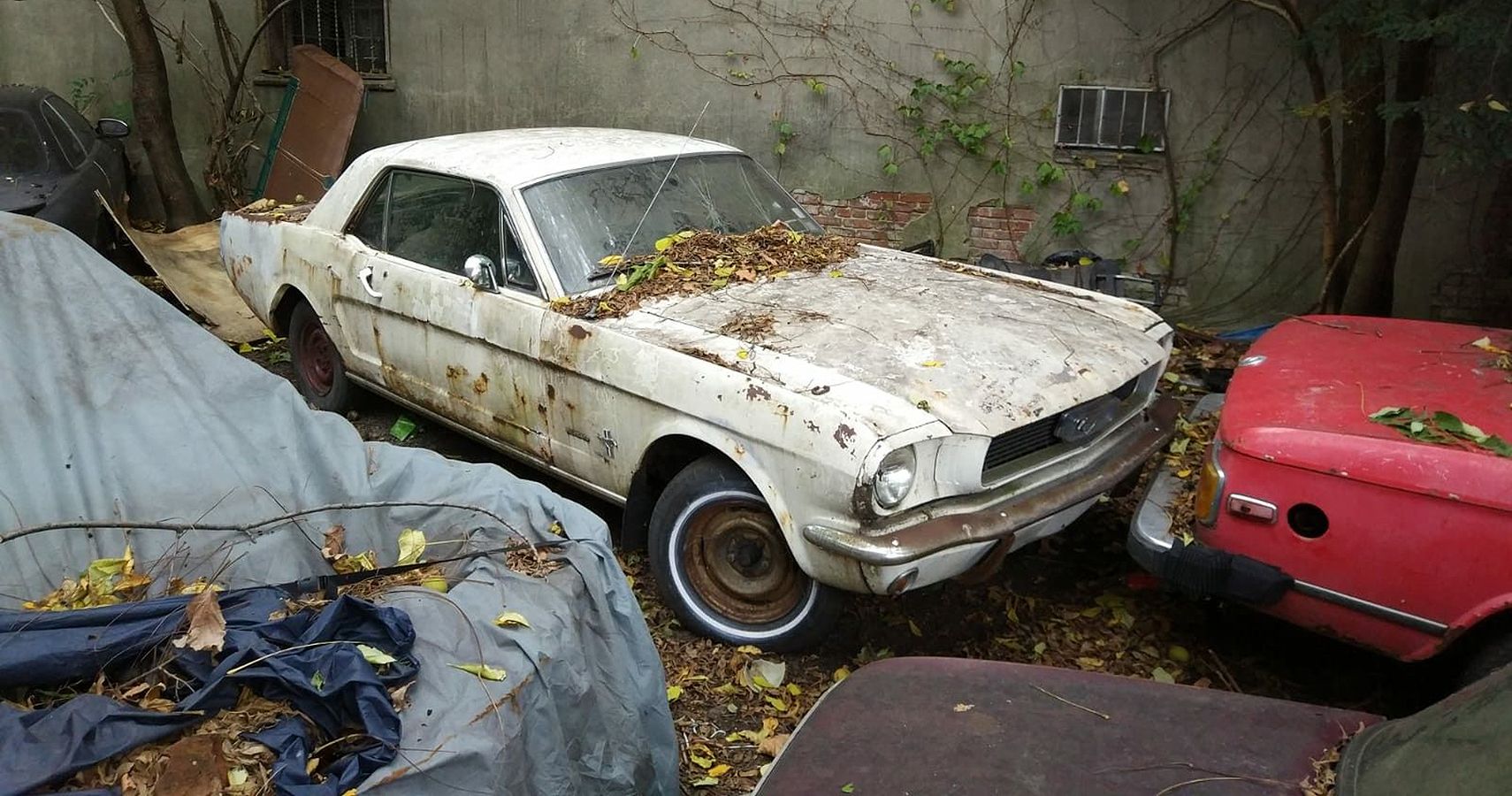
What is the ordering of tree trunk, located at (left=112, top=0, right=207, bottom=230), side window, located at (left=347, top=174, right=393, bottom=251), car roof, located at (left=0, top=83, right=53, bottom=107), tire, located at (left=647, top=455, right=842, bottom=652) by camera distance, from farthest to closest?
tree trunk, located at (left=112, top=0, right=207, bottom=230) < car roof, located at (left=0, top=83, right=53, bottom=107) < side window, located at (left=347, top=174, right=393, bottom=251) < tire, located at (left=647, top=455, right=842, bottom=652)

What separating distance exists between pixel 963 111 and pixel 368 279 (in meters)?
4.47

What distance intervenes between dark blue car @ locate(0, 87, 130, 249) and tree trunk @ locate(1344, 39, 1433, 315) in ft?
26.8

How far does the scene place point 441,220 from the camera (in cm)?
510

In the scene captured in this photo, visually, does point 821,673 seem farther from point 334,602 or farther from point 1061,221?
point 1061,221

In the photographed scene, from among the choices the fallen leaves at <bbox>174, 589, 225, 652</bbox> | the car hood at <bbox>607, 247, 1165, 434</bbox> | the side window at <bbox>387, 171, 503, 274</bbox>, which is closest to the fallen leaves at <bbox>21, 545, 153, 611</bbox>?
the fallen leaves at <bbox>174, 589, 225, 652</bbox>

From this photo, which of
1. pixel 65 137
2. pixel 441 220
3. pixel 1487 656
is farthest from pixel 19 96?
pixel 1487 656

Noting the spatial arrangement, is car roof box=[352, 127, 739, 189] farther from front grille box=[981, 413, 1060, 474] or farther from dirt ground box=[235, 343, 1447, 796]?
front grille box=[981, 413, 1060, 474]

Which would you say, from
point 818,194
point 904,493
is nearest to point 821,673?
point 904,493

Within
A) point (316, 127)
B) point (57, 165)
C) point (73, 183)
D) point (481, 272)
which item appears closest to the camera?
point (481, 272)

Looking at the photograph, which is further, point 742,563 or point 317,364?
point 317,364

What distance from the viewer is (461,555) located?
2953 millimetres

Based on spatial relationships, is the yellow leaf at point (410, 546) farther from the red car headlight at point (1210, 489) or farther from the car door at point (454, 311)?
the red car headlight at point (1210, 489)

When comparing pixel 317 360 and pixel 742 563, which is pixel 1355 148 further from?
pixel 317 360

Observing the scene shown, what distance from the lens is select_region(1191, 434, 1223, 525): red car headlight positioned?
341 centimetres
